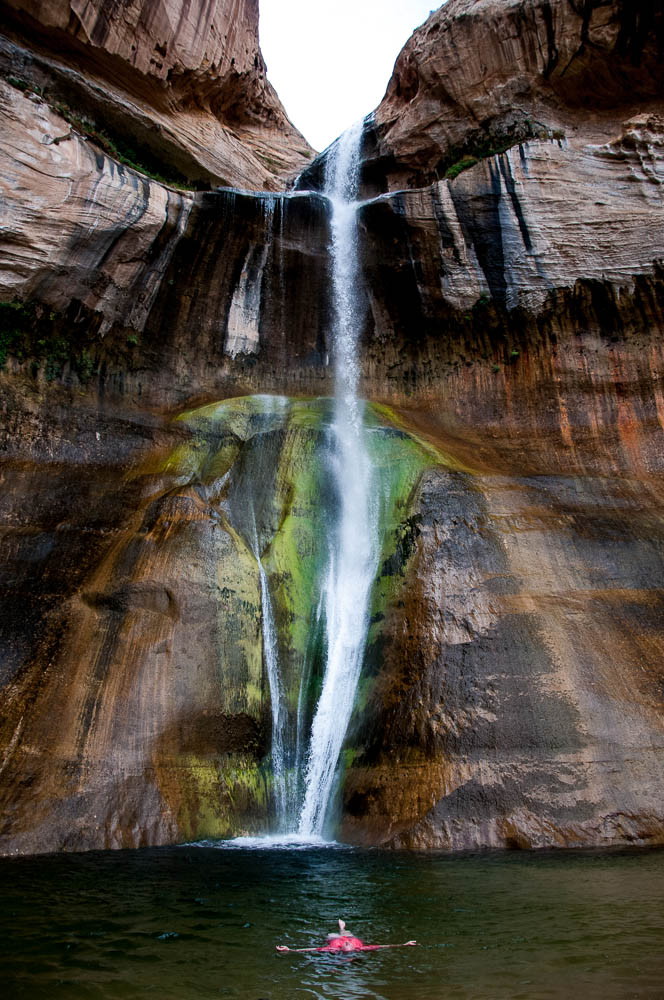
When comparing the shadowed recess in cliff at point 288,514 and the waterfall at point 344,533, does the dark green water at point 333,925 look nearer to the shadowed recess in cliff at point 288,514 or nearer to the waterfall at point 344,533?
the waterfall at point 344,533

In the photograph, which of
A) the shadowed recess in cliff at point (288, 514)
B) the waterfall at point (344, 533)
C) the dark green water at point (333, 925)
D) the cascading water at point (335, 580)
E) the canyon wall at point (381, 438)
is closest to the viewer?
the dark green water at point (333, 925)

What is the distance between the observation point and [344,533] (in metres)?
14.0

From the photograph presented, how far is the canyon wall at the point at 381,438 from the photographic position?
9750 millimetres

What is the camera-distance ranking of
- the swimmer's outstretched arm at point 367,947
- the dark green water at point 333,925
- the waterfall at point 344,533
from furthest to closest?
the waterfall at point 344,533 < the swimmer's outstretched arm at point 367,947 < the dark green water at point 333,925

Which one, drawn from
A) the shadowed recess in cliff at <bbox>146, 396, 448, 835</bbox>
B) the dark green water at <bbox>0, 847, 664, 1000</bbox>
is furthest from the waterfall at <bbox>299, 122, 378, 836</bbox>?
the dark green water at <bbox>0, 847, 664, 1000</bbox>

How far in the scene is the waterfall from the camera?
10.9 m

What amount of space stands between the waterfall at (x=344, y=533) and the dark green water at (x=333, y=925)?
8.23ft

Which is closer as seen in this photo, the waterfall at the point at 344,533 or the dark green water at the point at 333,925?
the dark green water at the point at 333,925

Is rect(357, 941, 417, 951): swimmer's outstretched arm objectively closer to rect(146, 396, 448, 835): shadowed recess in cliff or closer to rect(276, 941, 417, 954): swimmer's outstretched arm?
rect(276, 941, 417, 954): swimmer's outstretched arm

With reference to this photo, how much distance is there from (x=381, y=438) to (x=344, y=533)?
253cm

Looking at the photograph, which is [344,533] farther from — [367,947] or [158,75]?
[158,75]

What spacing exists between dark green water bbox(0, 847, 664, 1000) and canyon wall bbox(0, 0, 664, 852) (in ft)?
5.19

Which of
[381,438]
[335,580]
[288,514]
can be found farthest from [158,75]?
[335,580]

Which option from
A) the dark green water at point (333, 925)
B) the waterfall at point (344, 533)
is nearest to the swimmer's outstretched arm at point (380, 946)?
the dark green water at point (333, 925)
